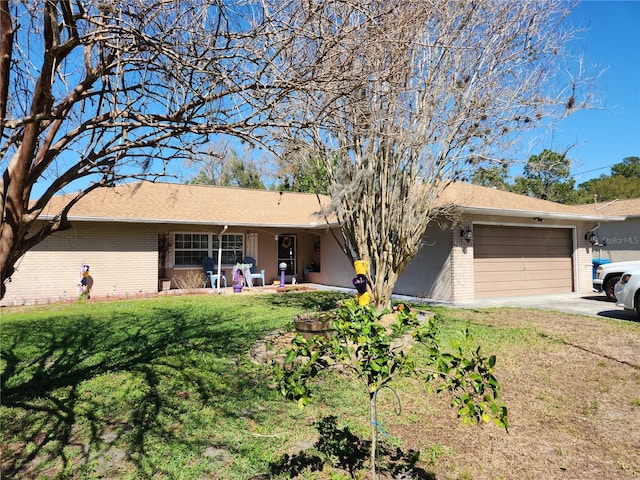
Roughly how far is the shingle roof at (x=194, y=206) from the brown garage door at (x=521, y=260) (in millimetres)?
5923

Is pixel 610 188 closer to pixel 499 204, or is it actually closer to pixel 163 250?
pixel 499 204

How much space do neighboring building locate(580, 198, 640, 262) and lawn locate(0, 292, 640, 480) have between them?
14538mm

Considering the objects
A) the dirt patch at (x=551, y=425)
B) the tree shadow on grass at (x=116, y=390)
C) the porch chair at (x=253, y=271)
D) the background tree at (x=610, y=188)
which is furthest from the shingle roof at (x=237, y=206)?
the background tree at (x=610, y=188)

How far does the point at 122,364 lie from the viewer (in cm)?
581

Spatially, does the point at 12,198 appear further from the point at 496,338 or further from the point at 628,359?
the point at 628,359

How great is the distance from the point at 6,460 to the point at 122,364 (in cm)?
266

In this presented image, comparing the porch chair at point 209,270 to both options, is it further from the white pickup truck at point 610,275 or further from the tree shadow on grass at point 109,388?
the white pickup truck at point 610,275

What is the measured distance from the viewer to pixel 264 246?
17859 mm

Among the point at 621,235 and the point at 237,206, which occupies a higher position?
the point at 237,206

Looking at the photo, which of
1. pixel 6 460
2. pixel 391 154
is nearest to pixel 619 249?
pixel 391 154

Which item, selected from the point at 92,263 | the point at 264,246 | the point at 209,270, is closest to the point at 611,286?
the point at 264,246

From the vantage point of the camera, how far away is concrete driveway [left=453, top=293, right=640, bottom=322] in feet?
33.2

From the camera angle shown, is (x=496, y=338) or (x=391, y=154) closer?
(x=496, y=338)

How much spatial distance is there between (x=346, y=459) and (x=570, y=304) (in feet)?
36.9
